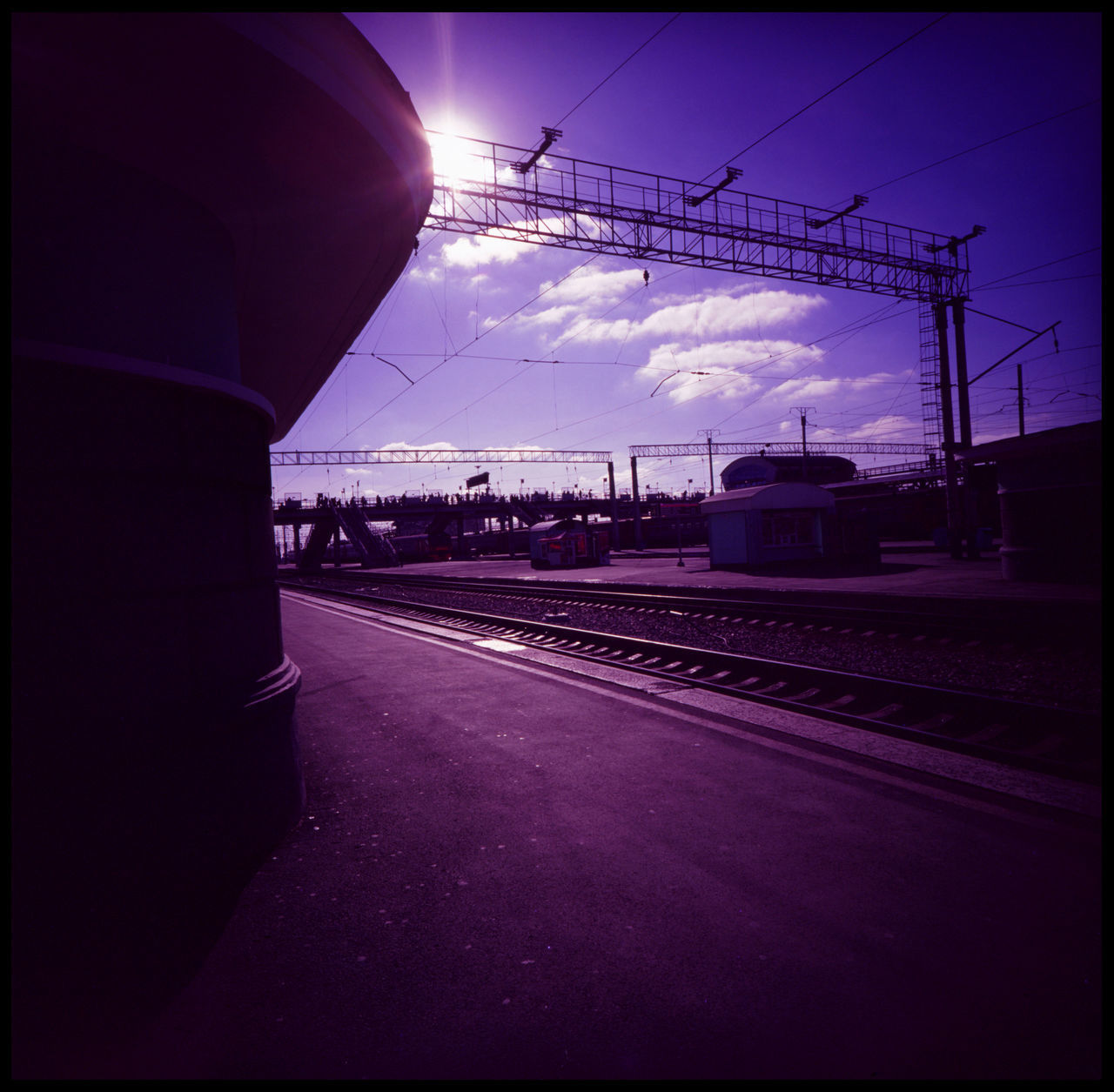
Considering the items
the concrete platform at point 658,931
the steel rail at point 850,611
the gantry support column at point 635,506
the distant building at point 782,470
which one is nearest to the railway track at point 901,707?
the concrete platform at point 658,931

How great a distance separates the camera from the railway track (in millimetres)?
5098

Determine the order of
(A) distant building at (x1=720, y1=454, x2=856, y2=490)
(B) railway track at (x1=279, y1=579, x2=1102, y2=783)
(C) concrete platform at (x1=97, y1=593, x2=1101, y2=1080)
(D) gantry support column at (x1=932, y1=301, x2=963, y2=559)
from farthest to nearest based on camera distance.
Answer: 1. (A) distant building at (x1=720, y1=454, x2=856, y2=490)
2. (D) gantry support column at (x1=932, y1=301, x2=963, y2=559)
3. (B) railway track at (x1=279, y1=579, x2=1102, y2=783)
4. (C) concrete platform at (x1=97, y1=593, x2=1101, y2=1080)

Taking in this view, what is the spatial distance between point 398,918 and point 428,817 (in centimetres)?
121

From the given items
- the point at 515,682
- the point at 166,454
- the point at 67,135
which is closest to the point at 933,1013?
the point at 166,454

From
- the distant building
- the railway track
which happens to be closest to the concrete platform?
the railway track

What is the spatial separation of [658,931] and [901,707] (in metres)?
4.56

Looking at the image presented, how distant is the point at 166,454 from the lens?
3535 mm

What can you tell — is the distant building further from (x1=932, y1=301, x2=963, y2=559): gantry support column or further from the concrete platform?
the concrete platform

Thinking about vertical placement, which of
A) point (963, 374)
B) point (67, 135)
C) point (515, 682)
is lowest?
point (515, 682)

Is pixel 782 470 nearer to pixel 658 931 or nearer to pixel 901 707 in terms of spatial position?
pixel 901 707

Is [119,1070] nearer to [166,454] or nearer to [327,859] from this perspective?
[327,859]

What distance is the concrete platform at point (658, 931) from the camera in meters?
2.30

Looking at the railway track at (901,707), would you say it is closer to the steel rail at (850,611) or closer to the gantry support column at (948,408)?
the steel rail at (850,611)

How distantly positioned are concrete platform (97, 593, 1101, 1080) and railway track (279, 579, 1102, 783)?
0.76 meters
